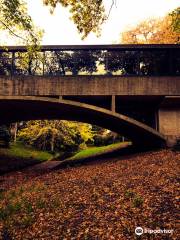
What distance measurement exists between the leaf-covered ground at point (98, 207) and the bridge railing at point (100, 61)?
10188 mm

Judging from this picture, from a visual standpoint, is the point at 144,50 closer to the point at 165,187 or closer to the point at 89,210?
the point at 165,187

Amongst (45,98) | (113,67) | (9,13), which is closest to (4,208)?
(9,13)

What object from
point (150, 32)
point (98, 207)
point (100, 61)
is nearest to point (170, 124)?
point (100, 61)

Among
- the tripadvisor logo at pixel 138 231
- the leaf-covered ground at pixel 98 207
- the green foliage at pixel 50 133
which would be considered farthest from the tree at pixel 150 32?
the tripadvisor logo at pixel 138 231

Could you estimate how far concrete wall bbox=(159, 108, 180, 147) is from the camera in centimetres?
2109

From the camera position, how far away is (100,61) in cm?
2197

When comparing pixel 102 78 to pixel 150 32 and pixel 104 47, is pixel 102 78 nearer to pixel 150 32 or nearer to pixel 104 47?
pixel 104 47

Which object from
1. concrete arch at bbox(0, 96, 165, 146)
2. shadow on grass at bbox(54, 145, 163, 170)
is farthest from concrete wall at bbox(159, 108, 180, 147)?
shadow on grass at bbox(54, 145, 163, 170)

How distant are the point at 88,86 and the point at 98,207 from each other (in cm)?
1307

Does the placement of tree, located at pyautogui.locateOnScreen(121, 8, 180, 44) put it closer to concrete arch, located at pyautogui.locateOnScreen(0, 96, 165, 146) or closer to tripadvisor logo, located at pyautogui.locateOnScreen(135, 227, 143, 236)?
concrete arch, located at pyautogui.locateOnScreen(0, 96, 165, 146)

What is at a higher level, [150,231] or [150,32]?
[150,32]

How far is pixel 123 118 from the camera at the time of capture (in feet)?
65.7

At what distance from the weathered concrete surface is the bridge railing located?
0.51 meters

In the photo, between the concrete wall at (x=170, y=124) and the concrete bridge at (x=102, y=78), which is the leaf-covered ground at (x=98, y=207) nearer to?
the concrete wall at (x=170, y=124)
